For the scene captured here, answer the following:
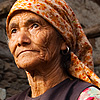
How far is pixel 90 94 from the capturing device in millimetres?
1362

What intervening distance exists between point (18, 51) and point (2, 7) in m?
1.96

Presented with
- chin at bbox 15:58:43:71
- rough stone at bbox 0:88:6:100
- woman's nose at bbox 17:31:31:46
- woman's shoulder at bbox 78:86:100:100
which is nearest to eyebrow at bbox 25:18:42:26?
woman's nose at bbox 17:31:31:46

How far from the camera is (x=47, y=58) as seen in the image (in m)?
1.57

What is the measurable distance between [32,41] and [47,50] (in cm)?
13

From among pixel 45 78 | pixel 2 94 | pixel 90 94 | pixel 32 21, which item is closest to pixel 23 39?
pixel 32 21

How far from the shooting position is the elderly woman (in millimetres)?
1532

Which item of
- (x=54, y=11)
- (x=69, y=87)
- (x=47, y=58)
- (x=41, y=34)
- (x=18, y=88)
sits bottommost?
(x=18, y=88)

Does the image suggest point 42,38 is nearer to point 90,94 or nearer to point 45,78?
point 45,78

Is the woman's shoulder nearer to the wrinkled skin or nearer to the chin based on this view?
the wrinkled skin

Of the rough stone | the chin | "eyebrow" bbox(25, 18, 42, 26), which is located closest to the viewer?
the chin

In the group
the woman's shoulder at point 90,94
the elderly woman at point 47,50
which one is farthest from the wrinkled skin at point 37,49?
the woman's shoulder at point 90,94

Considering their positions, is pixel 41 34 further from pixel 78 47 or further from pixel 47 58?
Answer: pixel 78 47

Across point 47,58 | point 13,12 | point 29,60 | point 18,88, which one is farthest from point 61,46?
point 18,88

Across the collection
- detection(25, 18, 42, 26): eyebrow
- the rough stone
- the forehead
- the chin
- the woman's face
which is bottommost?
the rough stone
